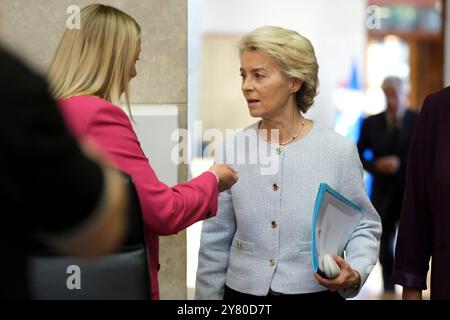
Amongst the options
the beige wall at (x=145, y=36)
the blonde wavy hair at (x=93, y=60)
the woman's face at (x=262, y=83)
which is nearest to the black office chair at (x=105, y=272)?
the blonde wavy hair at (x=93, y=60)

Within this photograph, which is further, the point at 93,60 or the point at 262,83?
the point at 262,83

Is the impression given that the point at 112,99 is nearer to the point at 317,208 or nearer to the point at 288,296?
the point at 317,208

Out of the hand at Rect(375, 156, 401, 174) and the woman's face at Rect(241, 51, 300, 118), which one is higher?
the woman's face at Rect(241, 51, 300, 118)

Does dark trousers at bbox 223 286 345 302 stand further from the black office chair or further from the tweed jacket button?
the black office chair

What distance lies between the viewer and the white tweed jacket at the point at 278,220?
2621 millimetres

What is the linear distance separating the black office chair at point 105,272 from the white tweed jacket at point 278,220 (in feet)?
2.24

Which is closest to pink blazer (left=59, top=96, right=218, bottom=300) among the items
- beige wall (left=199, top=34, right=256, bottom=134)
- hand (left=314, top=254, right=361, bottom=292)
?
hand (left=314, top=254, right=361, bottom=292)

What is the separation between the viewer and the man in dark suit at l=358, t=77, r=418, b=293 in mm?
6395

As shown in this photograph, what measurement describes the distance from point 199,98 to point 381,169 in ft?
19.3

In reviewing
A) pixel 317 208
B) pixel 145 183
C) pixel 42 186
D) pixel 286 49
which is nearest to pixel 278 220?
pixel 317 208

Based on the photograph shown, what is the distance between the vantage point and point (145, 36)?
3.25 meters

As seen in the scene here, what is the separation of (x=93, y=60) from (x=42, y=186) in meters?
0.96

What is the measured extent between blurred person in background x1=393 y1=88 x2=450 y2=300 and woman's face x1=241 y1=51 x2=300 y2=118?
1.55ft
